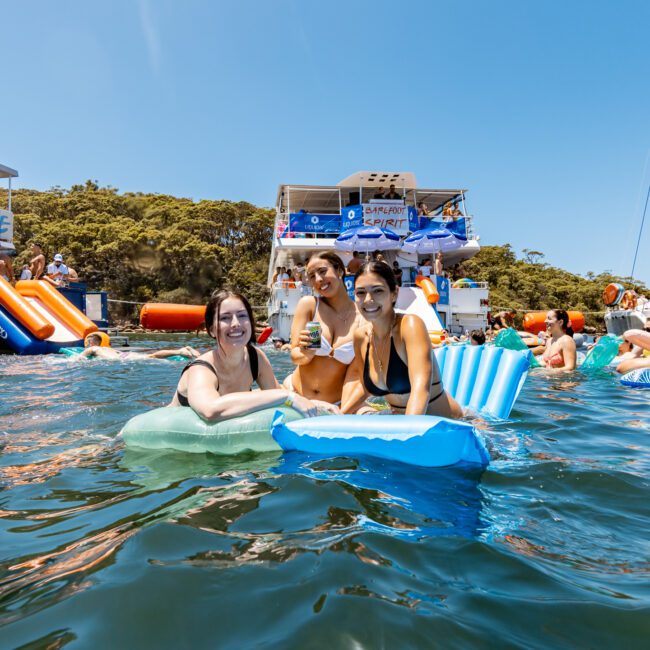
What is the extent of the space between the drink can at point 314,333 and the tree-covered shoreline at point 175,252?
85.3 ft

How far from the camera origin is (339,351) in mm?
3600

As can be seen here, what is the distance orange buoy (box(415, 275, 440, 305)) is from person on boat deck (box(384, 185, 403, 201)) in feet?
12.5

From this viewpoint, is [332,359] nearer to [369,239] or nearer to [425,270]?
[369,239]

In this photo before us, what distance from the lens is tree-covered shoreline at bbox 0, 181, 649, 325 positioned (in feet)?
97.1

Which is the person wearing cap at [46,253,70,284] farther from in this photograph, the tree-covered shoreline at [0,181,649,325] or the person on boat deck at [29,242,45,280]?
the tree-covered shoreline at [0,181,649,325]

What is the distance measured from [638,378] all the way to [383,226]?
1260cm

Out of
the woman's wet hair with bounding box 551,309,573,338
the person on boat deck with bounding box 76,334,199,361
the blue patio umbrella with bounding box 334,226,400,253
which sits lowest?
the person on boat deck with bounding box 76,334,199,361

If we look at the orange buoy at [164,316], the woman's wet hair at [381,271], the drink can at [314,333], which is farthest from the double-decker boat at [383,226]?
the woman's wet hair at [381,271]

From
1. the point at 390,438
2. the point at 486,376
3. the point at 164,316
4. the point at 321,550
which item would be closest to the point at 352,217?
the point at 164,316

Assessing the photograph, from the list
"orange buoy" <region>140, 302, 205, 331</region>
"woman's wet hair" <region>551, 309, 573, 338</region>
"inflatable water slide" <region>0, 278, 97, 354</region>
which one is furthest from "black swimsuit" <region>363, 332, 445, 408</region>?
"orange buoy" <region>140, 302, 205, 331</region>

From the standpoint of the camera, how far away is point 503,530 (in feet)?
6.73

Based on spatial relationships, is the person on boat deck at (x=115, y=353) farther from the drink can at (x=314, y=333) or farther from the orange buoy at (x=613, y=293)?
the orange buoy at (x=613, y=293)

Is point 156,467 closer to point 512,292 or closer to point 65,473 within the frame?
point 65,473

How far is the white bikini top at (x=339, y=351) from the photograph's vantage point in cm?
353
